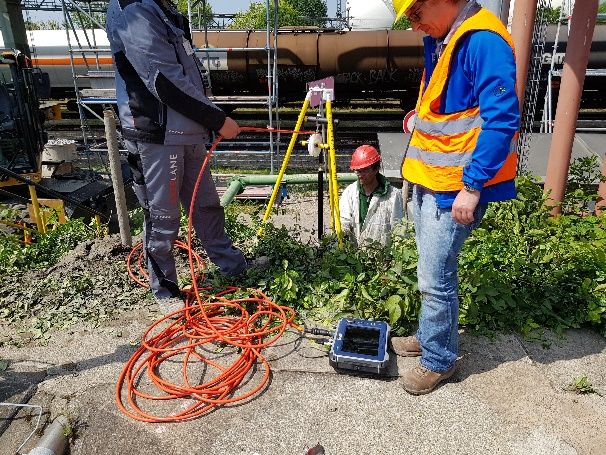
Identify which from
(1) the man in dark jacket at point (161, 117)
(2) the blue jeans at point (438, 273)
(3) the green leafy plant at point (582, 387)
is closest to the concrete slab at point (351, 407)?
(3) the green leafy plant at point (582, 387)

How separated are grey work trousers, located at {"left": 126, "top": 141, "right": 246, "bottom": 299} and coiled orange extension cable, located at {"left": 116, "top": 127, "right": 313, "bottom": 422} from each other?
17 cm

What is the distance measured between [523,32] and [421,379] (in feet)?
11.9

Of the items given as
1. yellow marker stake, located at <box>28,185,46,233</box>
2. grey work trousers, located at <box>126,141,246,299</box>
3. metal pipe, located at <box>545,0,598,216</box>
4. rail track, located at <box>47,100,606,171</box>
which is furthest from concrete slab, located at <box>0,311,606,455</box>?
rail track, located at <box>47,100,606,171</box>

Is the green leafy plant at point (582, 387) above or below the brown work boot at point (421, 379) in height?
below

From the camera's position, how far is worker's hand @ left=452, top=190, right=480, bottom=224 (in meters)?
2.26

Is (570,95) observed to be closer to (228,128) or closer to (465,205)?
(465,205)

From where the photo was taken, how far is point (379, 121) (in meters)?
16.1

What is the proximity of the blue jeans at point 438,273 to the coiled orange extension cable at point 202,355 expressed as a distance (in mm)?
1016

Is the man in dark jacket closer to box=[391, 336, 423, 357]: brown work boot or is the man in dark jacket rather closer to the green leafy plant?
box=[391, 336, 423, 357]: brown work boot

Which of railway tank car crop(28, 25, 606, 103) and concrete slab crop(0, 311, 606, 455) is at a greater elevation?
A: railway tank car crop(28, 25, 606, 103)

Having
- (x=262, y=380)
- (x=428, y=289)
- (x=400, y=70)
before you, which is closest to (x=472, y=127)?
(x=428, y=289)

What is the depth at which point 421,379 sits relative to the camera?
2.78 metres

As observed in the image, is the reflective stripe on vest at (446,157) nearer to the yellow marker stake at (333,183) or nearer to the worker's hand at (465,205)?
the worker's hand at (465,205)

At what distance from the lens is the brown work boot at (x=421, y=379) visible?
2.76 metres
